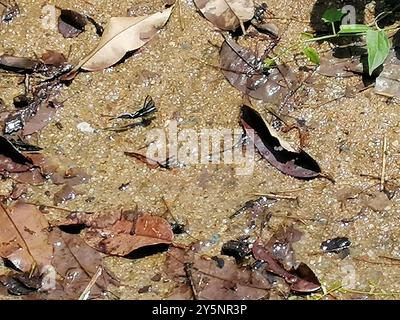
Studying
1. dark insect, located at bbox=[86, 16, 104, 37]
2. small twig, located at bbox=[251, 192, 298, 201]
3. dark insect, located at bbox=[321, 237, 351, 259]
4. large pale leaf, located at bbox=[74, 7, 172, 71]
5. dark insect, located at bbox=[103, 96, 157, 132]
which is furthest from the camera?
dark insect, located at bbox=[86, 16, 104, 37]

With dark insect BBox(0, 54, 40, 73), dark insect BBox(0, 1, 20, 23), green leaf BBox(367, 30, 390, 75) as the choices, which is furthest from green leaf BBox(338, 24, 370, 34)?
dark insect BBox(0, 1, 20, 23)

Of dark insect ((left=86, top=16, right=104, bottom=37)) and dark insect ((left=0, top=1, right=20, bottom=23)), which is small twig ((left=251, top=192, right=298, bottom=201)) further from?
dark insect ((left=0, top=1, right=20, bottom=23))

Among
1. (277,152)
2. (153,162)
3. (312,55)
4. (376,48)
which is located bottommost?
(153,162)

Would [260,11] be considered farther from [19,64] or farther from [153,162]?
[19,64]

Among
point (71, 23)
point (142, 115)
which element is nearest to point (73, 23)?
point (71, 23)

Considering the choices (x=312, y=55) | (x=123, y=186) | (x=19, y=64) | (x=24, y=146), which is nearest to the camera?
(x=123, y=186)
